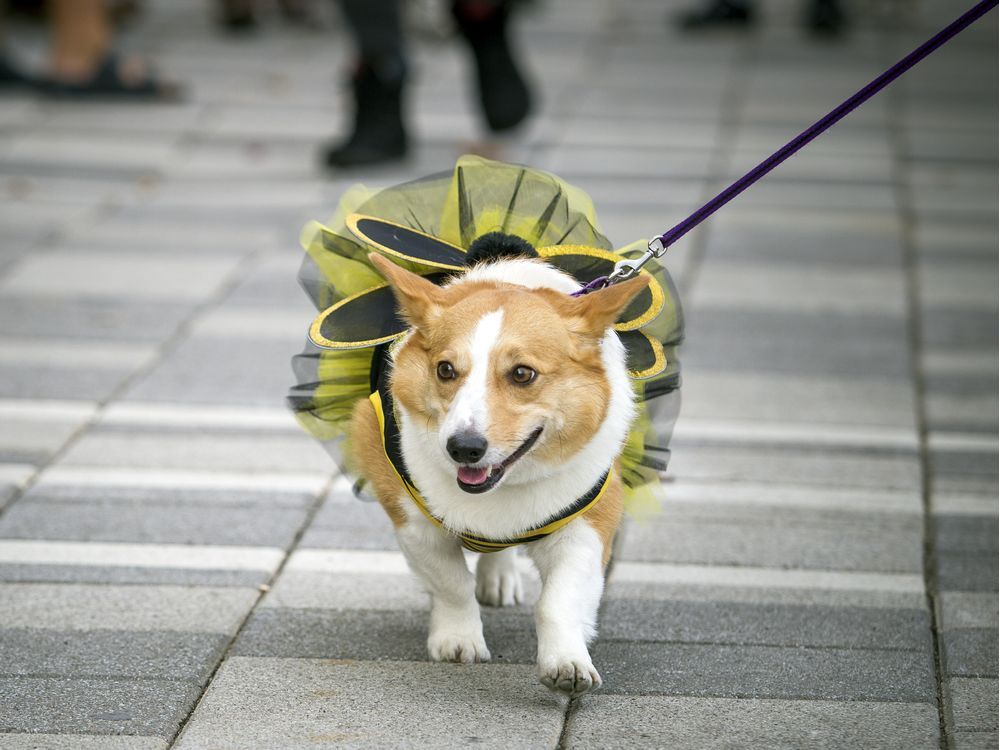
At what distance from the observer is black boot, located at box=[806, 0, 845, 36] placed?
1291 centimetres

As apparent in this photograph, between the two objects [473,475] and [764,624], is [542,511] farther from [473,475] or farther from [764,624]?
[764,624]

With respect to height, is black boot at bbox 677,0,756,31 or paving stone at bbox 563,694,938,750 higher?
paving stone at bbox 563,694,938,750

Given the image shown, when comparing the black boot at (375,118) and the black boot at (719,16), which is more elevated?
the black boot at (375,118)

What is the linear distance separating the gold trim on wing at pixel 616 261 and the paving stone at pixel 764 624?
775mm

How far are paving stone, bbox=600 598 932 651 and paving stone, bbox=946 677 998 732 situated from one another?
196 millimetres

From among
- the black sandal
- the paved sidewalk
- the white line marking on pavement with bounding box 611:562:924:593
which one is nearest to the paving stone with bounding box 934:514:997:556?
the paved sidewalk

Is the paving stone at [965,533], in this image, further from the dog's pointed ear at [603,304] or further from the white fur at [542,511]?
the dog's pointed ear at [603,304]

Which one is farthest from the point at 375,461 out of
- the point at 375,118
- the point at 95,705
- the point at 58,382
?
the point at 375,118

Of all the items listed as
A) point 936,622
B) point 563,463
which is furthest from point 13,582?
point 936,622

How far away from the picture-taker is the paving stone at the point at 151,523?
3.96 m

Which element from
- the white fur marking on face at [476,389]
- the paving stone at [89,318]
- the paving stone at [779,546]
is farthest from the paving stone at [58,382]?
the white fur marking on face at [476,389]

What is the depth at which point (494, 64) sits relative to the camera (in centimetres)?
827

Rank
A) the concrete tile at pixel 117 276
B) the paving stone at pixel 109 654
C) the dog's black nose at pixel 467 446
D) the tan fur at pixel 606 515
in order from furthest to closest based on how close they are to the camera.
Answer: the concrete tile at pixel 117 276 < the paving stone at pixel 109 654 < the tan fur at pixel 606 515 < the dog's black nose at pixel 467 446

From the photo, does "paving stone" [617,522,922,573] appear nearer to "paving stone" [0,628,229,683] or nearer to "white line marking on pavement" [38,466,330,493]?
"white line marking on pavement" [38,466,330,493]
